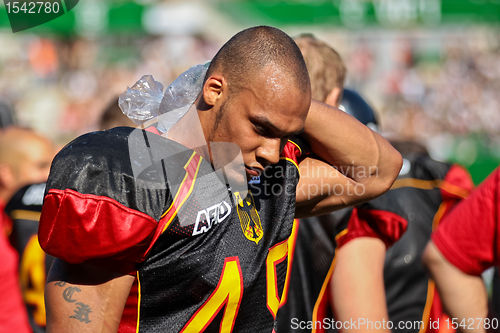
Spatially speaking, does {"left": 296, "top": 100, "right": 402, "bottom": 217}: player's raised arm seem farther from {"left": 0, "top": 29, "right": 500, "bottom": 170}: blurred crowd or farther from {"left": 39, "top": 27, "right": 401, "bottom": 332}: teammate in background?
{"left": 0, "top": 29, "right": 500, "bottom": 170}: blurred crowd

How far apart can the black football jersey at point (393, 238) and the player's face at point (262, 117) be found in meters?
1.13

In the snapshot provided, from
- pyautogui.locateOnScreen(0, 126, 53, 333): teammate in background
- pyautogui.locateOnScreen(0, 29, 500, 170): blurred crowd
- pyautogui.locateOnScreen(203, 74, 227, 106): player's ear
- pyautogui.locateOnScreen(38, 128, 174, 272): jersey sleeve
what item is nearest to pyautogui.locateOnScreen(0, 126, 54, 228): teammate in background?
pyautogui.locateOnScreen(0, 126, 53, 333): teammate in background

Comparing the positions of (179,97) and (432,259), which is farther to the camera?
(432,259)

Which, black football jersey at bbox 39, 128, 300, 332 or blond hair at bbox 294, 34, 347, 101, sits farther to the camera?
blond hair at bbox 294, 34, 347, 101

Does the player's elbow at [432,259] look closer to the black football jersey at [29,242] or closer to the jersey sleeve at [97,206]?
the jersey sleeve at [97,206]

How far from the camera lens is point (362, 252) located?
9.22 feet

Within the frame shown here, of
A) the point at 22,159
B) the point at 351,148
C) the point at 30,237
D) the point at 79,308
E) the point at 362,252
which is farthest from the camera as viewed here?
the point at 22,159

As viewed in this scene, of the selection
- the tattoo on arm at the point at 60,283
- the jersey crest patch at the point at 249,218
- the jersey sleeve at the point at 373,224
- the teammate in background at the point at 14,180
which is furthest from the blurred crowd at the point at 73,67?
the tattoo on arm at the point at 60,283

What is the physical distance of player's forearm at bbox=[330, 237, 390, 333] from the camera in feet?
8.86

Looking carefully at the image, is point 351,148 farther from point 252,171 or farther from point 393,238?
point 393,238

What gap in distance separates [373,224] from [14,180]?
234 cm

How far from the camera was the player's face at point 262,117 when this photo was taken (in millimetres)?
1762

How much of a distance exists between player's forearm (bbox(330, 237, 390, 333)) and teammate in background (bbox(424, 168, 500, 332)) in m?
0.22

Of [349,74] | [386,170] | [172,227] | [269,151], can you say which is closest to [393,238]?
[386,170]
